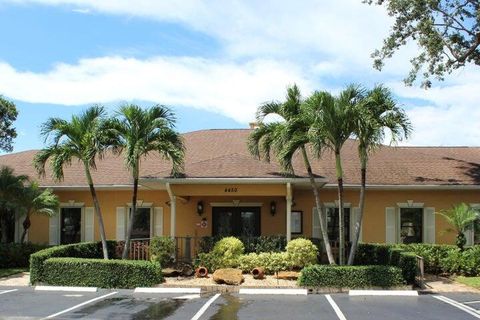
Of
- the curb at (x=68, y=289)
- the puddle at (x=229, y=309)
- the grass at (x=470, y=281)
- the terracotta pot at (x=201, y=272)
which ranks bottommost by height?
the curb at (x=68, y=289)

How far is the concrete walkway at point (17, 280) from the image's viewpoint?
16328 mm

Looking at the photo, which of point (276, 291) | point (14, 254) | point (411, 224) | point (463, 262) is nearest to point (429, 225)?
point (411, 224)

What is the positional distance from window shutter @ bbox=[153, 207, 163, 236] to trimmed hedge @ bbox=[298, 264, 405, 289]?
885cm

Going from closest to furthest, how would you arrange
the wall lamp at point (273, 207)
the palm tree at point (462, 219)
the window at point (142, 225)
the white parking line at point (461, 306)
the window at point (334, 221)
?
the white parking line at point (461, 306), the palm tree at point (462, 219), the wall lamp at point (273, 207), the window at point (334, 221), the window at point (142, 225)

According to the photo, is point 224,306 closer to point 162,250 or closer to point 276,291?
point 276,291

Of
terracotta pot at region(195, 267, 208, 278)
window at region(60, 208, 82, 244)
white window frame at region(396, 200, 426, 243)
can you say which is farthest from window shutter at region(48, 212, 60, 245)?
white window frame at region(396, 200, 426, 243)

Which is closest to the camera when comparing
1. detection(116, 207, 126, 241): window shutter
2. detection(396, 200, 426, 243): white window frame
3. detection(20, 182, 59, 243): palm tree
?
detection(20, 182, 59, 243): palm tree

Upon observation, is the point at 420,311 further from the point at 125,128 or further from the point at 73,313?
the point at 125,128

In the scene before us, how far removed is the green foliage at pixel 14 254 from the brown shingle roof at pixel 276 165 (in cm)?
295

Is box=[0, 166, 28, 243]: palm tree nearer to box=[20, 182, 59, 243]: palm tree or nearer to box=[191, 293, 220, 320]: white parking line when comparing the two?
box=[20, 182, 59, 243]: palm tree

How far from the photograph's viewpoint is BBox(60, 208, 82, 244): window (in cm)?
2281

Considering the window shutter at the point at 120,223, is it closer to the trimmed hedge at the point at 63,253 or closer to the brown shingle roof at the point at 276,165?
the brown shingle roof at the point at 276,165

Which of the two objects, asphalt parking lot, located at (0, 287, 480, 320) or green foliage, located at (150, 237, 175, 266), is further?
green foliage, located at (150, 237, 175, 266)

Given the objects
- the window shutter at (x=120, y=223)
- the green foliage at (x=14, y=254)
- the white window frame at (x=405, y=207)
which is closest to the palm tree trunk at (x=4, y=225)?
the green foliage at (x=14, y=254)
